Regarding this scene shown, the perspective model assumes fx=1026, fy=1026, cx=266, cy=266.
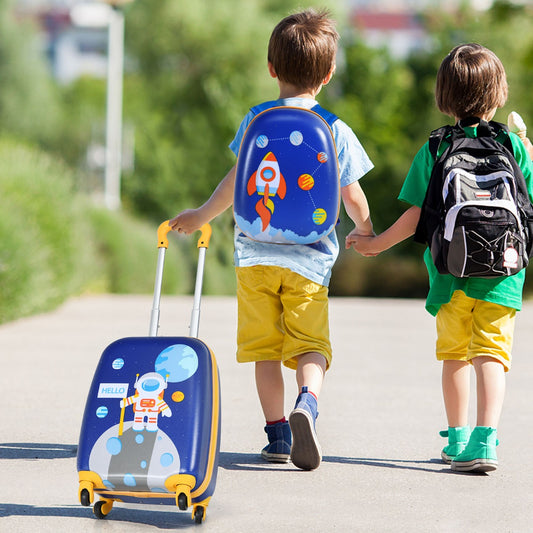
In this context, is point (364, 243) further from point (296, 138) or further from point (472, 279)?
point (296, 138)

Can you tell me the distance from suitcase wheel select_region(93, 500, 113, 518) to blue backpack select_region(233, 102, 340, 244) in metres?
1.15

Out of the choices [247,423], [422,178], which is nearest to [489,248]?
[422,178]

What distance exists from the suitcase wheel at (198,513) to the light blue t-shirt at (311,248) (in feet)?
3.47

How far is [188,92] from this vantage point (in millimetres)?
31812

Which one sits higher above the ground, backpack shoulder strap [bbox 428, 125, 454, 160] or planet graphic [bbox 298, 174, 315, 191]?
backpack shoulder strap [bbox 428, 125, 454, 160]

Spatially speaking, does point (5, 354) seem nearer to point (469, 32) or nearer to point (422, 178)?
point (422, 178)

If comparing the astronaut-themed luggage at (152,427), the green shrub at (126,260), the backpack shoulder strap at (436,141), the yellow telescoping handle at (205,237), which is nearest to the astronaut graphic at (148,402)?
the astronaut-themed luggage at (152,427)

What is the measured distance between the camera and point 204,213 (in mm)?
4152

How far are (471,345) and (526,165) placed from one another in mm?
755

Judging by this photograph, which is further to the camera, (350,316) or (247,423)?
(350,316)

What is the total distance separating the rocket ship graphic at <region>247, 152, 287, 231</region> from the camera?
3.85 meters

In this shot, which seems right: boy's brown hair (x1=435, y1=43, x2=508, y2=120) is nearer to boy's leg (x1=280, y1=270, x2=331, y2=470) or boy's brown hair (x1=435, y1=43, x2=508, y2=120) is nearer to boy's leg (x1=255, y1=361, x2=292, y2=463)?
boy's leg (x1=280, y1=270, x2=331, y2=470)

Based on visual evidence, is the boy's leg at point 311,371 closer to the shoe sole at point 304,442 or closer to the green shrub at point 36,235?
the shoe sole at point 304,442

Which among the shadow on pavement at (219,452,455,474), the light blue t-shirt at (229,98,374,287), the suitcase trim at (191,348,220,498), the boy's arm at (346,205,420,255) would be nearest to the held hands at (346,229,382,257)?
the boy's arm at (346,205,420,255)
